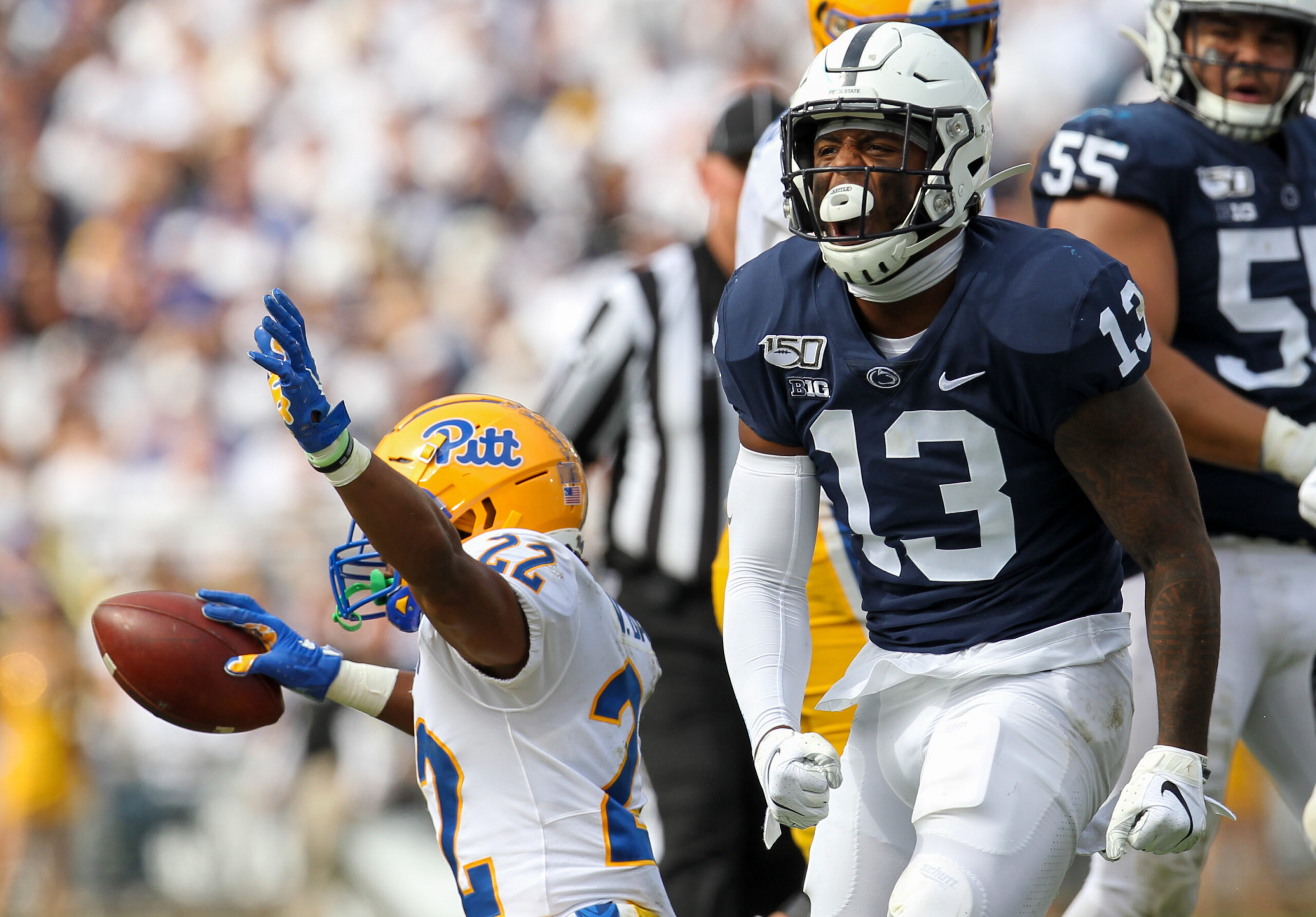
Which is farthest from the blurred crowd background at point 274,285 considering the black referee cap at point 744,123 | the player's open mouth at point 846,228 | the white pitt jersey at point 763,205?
the player's open mouth at point 846,228

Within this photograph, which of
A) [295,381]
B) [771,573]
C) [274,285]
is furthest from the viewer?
[274,285]

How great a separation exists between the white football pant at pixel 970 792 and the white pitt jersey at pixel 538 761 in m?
0.34

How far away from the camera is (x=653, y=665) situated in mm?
2938

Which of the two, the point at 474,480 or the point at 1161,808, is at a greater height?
the point at 474,480

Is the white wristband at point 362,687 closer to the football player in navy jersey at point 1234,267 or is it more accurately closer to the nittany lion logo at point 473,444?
the nittany lion logo at point 473,444

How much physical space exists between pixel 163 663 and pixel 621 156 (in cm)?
621

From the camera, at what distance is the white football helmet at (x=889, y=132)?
2.51m

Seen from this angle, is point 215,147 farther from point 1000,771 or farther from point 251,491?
point 1000,771

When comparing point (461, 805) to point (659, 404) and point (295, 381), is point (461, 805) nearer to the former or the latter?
point (295, 381)

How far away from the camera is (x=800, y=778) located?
2.44 m

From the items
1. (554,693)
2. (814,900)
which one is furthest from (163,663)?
(814,900)

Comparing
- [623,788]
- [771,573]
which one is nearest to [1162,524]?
[771,573]

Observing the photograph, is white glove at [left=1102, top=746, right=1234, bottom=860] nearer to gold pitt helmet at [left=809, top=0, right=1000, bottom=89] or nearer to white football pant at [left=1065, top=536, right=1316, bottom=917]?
white football pant at [left=1065, top=536, right=1316, bottom=917]

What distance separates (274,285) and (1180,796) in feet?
25.9
